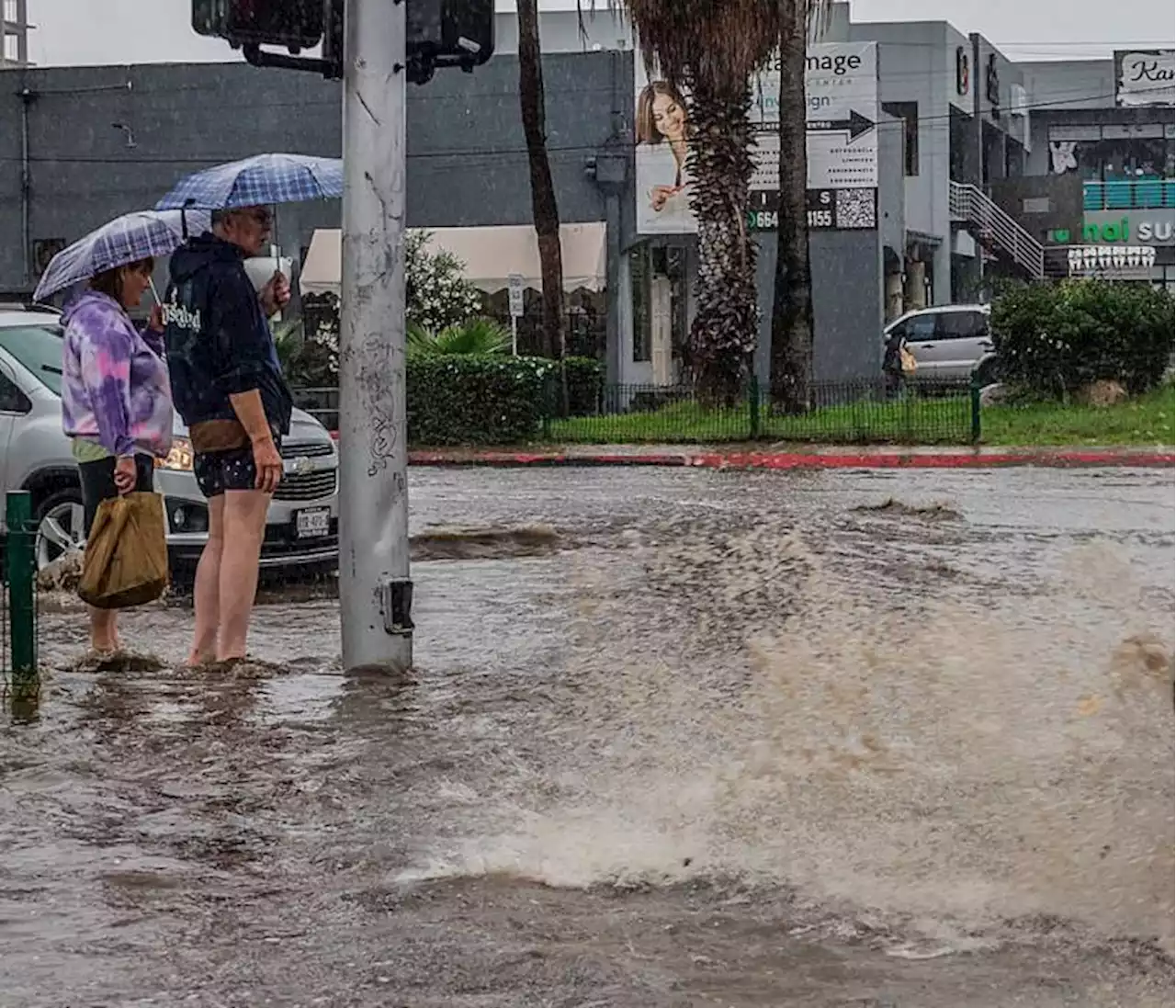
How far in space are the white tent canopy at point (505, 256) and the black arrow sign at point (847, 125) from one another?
405 centimetres

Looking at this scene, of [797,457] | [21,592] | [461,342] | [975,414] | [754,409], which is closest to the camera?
[21,592]

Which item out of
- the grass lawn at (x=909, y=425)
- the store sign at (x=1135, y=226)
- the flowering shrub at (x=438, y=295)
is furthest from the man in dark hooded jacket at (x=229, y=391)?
the store sign at (x=1135, y=226)

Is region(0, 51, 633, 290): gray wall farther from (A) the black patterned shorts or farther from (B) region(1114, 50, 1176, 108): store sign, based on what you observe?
(B) region(1114, 50, 1176, 108): store sign

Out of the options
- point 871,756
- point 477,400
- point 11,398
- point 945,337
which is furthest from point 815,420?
point 871,756

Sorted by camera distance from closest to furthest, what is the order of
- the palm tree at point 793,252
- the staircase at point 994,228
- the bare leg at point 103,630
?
the bare leg at point 103,630
the palm tree at point 793,252
the staircase at point 994,228

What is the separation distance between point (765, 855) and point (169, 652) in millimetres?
4289

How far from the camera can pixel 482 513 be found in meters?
16.0

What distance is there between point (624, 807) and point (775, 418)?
2099cm

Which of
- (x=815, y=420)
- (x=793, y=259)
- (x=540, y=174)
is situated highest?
(x=540, y=174)

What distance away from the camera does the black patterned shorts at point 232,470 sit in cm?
775

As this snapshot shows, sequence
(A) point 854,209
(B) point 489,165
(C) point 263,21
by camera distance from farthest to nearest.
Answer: (B) point 489,165, (A) point 854,209, (C) point 263,21

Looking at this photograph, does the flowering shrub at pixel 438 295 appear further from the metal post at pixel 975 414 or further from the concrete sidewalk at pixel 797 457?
the metal post at pixel 975 414

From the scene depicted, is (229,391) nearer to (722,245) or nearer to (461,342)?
(722,245)

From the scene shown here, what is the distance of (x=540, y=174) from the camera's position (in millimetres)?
30047
